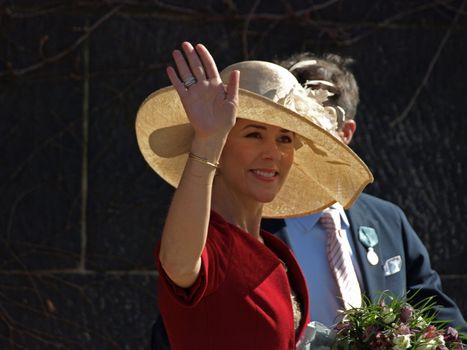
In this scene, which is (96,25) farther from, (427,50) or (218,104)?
(218,104)

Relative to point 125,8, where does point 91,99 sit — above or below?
below

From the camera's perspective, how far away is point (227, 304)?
2.88 m

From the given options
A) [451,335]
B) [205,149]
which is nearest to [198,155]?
[205,149]

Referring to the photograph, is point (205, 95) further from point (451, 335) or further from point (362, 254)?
point (362, 254)

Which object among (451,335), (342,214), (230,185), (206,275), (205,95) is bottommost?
(451,335)

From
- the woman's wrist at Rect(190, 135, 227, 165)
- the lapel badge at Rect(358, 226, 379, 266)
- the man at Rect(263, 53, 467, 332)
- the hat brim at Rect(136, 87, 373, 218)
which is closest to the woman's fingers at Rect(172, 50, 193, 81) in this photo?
the woman's wrist at Rect(190, 135, 227, 165)

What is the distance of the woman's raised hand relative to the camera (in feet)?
8.99

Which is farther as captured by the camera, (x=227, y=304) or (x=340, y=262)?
(x=340, y=262)

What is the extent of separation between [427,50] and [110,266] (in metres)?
1.53

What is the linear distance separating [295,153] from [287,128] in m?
0.36

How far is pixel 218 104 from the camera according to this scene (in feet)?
9.03

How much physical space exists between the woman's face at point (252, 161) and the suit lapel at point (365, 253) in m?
0.66

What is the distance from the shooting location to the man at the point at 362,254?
3.62m

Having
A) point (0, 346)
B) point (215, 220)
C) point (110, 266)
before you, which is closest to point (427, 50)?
point (110, 266)
